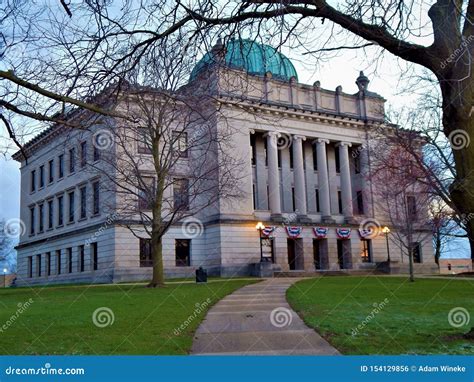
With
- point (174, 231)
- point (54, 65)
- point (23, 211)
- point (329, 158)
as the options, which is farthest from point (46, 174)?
point (54, 65)

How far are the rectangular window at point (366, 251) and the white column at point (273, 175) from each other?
34.2 feet

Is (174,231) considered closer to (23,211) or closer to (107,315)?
(23,211)

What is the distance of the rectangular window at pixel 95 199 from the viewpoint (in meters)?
47.8

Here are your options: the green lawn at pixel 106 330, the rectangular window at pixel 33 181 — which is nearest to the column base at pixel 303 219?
the rectangular window at pixel 33 181

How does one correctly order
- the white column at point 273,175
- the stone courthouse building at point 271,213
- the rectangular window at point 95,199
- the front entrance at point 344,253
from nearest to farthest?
the stone courthouse building at point 271,213
the rectangular window at point 95,199
the white column at point 273,175
the front entrance at point 344,253

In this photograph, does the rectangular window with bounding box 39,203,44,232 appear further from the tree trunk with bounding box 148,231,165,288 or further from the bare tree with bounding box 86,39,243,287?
the tree trunk with bounding box 148,231,165,288

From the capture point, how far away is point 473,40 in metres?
7.99

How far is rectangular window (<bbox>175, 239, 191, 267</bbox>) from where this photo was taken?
154 ft

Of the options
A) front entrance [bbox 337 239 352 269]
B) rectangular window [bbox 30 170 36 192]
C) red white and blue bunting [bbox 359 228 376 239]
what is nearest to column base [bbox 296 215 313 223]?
front entrance [bbox 337 239 352 269]

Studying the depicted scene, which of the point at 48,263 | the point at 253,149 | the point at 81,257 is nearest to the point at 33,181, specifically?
the point at 48,263

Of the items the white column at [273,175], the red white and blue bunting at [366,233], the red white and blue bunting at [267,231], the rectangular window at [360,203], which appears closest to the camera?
the red white and blue bunting at [267,231]

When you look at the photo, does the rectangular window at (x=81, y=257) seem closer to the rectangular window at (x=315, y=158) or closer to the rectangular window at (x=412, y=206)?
the rectangular window at (x=315, y=158)

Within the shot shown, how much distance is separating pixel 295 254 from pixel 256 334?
134 ft

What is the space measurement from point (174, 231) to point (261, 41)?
39.2m
